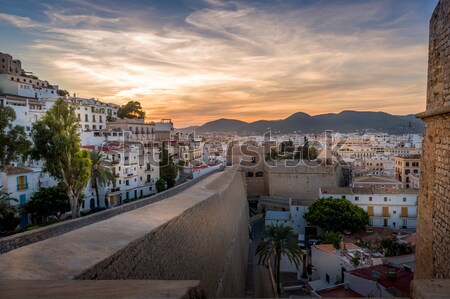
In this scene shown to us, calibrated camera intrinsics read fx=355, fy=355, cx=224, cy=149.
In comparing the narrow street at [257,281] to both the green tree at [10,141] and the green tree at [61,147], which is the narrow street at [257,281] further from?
the green tree at [10,141]

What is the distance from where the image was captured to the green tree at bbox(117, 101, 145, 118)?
51312mm

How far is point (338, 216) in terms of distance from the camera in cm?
2416

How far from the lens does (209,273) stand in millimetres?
8242

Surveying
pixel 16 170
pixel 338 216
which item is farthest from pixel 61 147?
pixel 338 216

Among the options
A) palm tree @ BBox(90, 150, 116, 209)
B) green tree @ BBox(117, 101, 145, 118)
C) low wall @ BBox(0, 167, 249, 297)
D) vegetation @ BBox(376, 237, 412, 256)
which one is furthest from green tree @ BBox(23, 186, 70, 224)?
green tree @ BBox(117, 101, 145, 118)

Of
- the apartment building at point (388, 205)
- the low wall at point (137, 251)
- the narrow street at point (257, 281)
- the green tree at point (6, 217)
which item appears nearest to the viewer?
the low wall at point (137, 251)

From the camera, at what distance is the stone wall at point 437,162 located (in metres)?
4.74

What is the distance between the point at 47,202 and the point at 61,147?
534 cm

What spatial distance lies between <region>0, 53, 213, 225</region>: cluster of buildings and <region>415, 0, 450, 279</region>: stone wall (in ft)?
55.0

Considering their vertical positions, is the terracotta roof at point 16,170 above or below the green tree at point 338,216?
above

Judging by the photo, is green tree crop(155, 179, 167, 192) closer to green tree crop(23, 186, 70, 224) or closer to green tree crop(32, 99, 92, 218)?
green tree crop(23, 186, 70, 224)

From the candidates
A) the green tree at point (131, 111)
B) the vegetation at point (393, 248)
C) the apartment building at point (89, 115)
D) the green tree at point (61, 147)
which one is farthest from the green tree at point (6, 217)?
the green tree at point (131, 111)

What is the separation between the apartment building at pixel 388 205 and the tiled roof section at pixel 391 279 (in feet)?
51.2

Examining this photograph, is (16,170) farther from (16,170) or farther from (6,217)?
(6,217)
